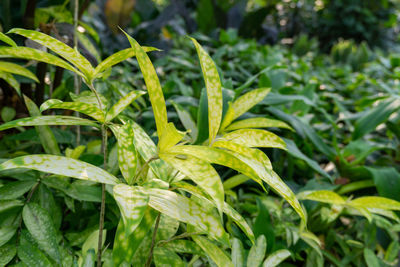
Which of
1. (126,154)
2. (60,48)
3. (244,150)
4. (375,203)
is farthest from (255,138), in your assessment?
(375,203)

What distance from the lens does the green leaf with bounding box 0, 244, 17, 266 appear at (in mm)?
468

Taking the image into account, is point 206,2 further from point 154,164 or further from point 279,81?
point 154,164

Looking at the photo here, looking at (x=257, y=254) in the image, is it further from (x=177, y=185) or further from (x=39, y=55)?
(x=39, y=55)

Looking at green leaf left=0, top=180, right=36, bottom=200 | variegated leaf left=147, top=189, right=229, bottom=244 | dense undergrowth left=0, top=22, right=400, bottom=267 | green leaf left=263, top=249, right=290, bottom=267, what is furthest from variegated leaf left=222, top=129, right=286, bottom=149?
green leaf left=0, top=180, right=36, bottom=200

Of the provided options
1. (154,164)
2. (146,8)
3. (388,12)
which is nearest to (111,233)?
(154,164)

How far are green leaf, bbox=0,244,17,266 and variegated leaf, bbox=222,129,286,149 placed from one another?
36 cm

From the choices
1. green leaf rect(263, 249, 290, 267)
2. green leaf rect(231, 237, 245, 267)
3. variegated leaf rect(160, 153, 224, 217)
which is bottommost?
green leaf rect(263, 249, 290, 267)

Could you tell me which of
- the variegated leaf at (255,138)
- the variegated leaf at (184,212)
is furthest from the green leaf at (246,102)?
the variegated leaf at (184,212)

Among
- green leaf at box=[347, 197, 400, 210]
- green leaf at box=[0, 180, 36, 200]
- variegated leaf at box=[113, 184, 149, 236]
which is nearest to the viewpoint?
variegated leaf at box=[113, 184, 149, 236]

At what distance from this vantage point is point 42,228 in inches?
19.4

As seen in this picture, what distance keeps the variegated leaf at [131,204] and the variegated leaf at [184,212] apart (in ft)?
0.10

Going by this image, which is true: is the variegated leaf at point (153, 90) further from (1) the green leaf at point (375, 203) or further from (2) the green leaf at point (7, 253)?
(1) the green leaf at point (375, 203)

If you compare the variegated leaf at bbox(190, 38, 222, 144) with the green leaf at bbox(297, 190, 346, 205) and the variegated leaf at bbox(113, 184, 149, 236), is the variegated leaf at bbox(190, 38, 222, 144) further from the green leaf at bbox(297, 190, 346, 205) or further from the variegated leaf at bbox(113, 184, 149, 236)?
the green leaf at bbox(297, 190, 346, 205)

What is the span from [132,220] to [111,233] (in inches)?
15.4
